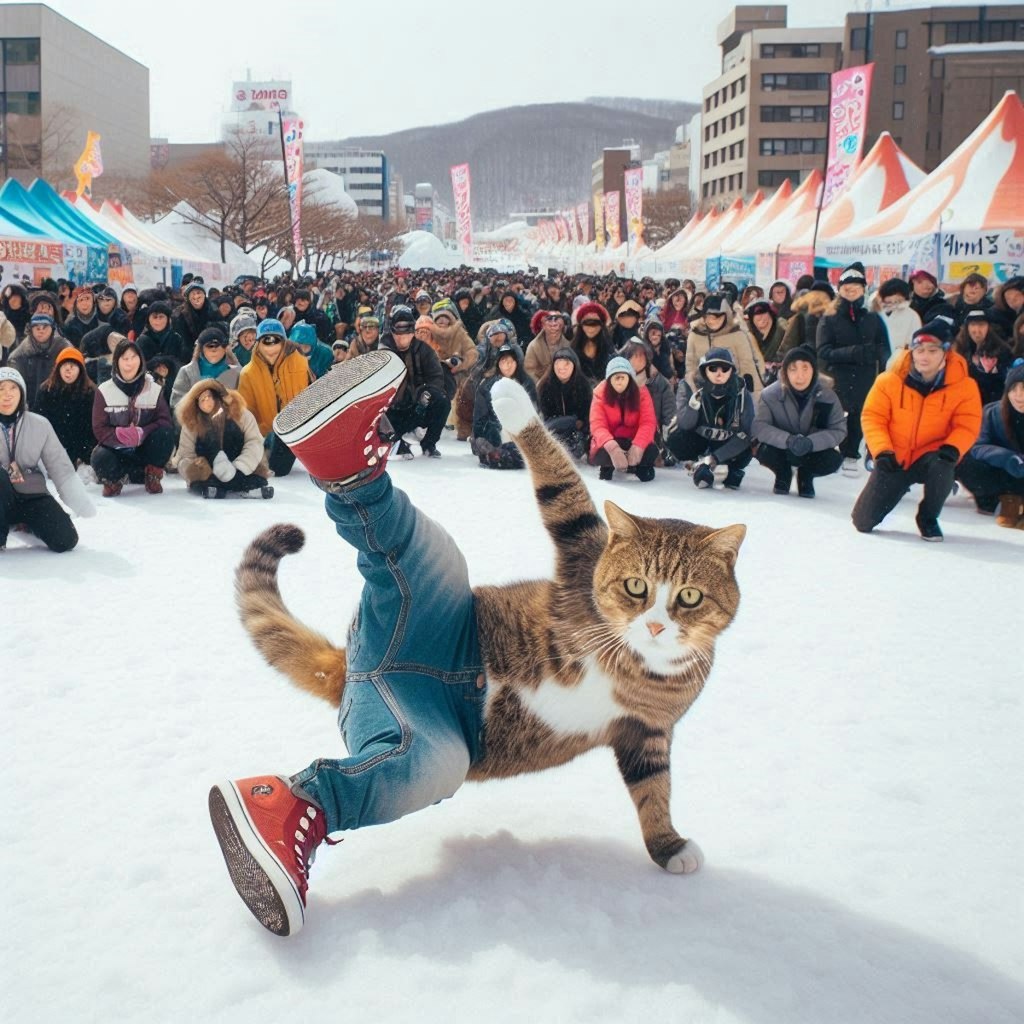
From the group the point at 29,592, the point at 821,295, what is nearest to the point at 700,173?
the point at 821,295

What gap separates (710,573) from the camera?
1985 mm

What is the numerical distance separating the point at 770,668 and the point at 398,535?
210 centimetres

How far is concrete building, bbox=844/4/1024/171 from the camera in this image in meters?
55.1

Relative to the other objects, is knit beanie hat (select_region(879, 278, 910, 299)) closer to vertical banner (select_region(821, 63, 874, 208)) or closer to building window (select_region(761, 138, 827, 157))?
vertical banner (select_region(821, 63, 874, 208))

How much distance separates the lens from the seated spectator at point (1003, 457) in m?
6.07

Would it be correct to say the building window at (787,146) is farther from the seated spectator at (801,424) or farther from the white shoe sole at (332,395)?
the white shoe sole at (332,395)

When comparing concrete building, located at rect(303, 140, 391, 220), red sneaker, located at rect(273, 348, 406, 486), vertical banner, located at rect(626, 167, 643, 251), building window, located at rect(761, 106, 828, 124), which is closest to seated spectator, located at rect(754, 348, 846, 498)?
red sneaker, located at rect(273, 348, 406, 486)

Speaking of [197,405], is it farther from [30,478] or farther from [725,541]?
[725,541]

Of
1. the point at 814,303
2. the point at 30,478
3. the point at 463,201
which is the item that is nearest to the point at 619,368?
the point at 814,303

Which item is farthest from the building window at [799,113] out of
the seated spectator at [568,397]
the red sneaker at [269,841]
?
the red sneaker at [269,841]

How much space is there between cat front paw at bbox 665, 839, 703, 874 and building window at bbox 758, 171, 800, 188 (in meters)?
66.7

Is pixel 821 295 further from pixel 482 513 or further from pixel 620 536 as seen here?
pixel 620 536

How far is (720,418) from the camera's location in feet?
23.8

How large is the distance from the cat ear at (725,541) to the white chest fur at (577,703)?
12.9 inches
